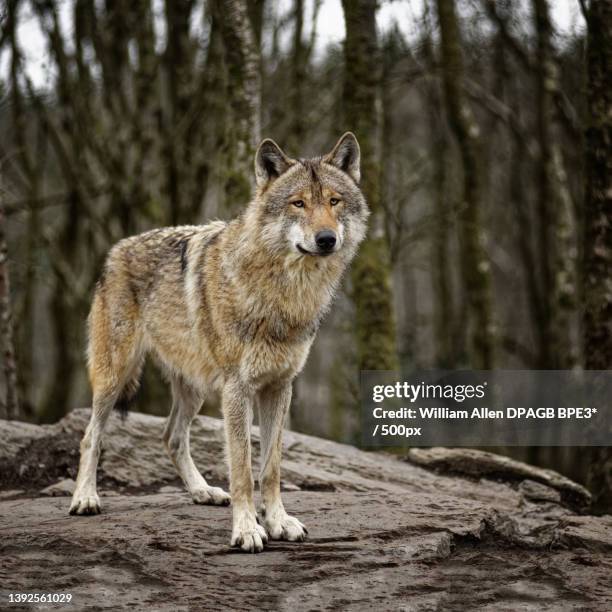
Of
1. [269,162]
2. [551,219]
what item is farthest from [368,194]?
[551,219]

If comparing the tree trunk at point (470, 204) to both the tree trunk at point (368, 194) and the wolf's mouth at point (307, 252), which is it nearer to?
the tree trunk at point (368, 194)

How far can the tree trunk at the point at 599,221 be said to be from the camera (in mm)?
6973


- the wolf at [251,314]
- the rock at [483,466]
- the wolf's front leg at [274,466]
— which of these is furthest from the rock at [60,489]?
the rock at [483,466]

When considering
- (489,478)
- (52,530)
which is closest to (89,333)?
(52,530)

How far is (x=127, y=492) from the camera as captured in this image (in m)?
6.76

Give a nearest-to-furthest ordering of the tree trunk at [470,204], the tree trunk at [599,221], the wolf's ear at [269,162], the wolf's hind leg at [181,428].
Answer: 1. the wolf's ear at [269,162]
2. the wolf's hind leg at [181,428]
3. the tree trunk at [599,221]
4. the tree trunk at [470,204]

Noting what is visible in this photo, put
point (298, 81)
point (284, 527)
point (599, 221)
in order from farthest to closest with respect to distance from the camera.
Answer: point (298, 81), point (599, 221), point (284, 527)

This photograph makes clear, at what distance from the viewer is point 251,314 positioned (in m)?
5.29

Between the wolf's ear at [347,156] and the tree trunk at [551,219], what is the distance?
7.60 metres

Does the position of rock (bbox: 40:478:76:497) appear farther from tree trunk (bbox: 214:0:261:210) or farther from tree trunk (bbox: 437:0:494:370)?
tree trunk (bbox: 437:0:494:370)

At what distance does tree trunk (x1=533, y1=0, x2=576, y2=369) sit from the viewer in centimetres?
1258

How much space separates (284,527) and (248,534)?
0.28m

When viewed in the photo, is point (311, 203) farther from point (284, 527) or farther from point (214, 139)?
point (214, 139)

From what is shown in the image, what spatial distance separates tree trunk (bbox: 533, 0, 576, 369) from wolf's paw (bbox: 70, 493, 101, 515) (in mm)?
8633
